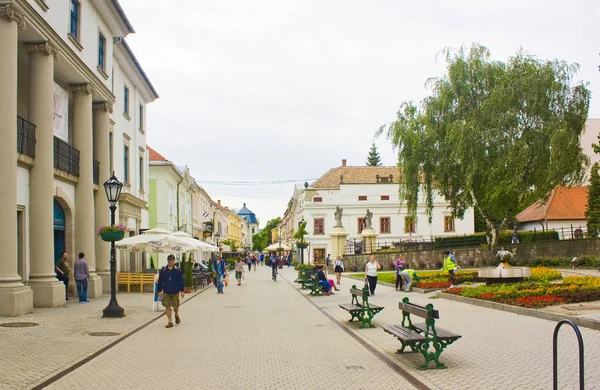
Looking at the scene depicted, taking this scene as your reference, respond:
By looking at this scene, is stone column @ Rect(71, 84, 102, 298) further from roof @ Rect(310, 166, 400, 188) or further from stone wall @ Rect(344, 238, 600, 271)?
roof @ Rect(310, 166, 400, 188)

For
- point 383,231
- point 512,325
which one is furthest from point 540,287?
point 383,231

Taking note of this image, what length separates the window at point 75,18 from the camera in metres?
20.7

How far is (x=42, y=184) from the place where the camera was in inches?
699

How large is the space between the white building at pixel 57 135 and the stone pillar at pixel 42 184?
3cm

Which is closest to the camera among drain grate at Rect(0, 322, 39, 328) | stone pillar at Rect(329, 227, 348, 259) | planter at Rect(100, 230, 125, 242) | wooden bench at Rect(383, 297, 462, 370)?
wooden bench at Rect(383, 297, 462, 370)

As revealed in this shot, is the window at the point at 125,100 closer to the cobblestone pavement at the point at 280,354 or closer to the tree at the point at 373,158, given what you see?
the cobblestone pavement at the point at 280,354

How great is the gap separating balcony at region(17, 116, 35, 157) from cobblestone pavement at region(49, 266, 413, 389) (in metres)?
6.42

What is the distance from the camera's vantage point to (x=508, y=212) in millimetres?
35031

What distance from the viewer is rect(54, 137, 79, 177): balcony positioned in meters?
20.4

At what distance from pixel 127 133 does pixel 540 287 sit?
2102 cm

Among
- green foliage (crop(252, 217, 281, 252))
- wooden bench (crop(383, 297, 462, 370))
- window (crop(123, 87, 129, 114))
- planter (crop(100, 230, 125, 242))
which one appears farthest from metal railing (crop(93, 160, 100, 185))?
green foliage (crop(252, 217, 281, 252))

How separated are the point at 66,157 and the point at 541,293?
1596cm

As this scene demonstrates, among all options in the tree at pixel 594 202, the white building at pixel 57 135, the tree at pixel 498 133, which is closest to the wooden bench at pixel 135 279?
the white building at pixel 57 135

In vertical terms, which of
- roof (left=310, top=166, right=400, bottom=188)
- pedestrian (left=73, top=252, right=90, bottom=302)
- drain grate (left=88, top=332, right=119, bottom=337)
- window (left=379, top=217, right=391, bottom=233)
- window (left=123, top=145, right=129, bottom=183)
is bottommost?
drain grate (left=88, top=332, right=119, bottom=337)
